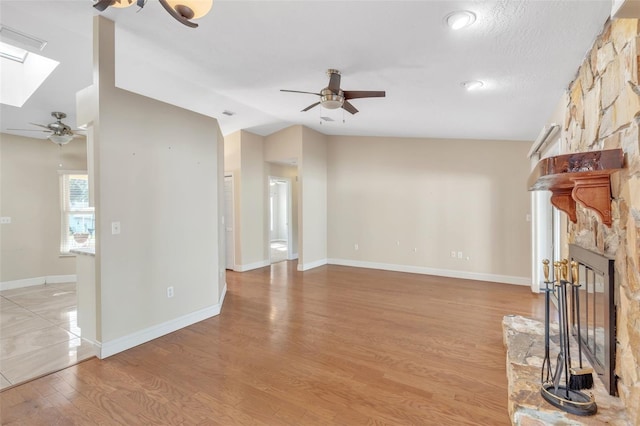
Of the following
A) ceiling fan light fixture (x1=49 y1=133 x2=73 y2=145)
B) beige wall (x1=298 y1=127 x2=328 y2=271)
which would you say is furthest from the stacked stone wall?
ceiling fan light fixture (x1=49 y1=133 x2=73 y2=145)

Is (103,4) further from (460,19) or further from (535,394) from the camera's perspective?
(535,394)

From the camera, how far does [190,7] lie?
5.40 feet

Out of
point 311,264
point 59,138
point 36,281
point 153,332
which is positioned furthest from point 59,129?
point 311,264

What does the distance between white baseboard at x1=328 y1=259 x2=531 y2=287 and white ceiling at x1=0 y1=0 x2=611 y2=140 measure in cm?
258

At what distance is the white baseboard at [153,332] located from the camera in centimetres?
283

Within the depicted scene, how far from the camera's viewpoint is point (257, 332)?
11.1ft

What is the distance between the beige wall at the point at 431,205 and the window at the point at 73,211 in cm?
500

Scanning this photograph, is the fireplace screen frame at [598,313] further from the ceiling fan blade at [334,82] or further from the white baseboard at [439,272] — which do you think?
the white baseboard at [439,272]

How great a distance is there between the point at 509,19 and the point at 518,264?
4639 millimetres

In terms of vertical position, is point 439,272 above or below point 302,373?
above

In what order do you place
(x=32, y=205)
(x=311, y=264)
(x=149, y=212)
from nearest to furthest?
(x=149, y=212), (x=32, y=205), (x=311, y=264)

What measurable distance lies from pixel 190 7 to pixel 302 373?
267 centimetres

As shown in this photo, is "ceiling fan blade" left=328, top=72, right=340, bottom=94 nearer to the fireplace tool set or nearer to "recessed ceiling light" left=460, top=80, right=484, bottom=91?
"recessed ceiling light" left=460, top=80, right=484, bottom=91

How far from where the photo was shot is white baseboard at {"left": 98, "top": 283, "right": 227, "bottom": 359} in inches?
111
